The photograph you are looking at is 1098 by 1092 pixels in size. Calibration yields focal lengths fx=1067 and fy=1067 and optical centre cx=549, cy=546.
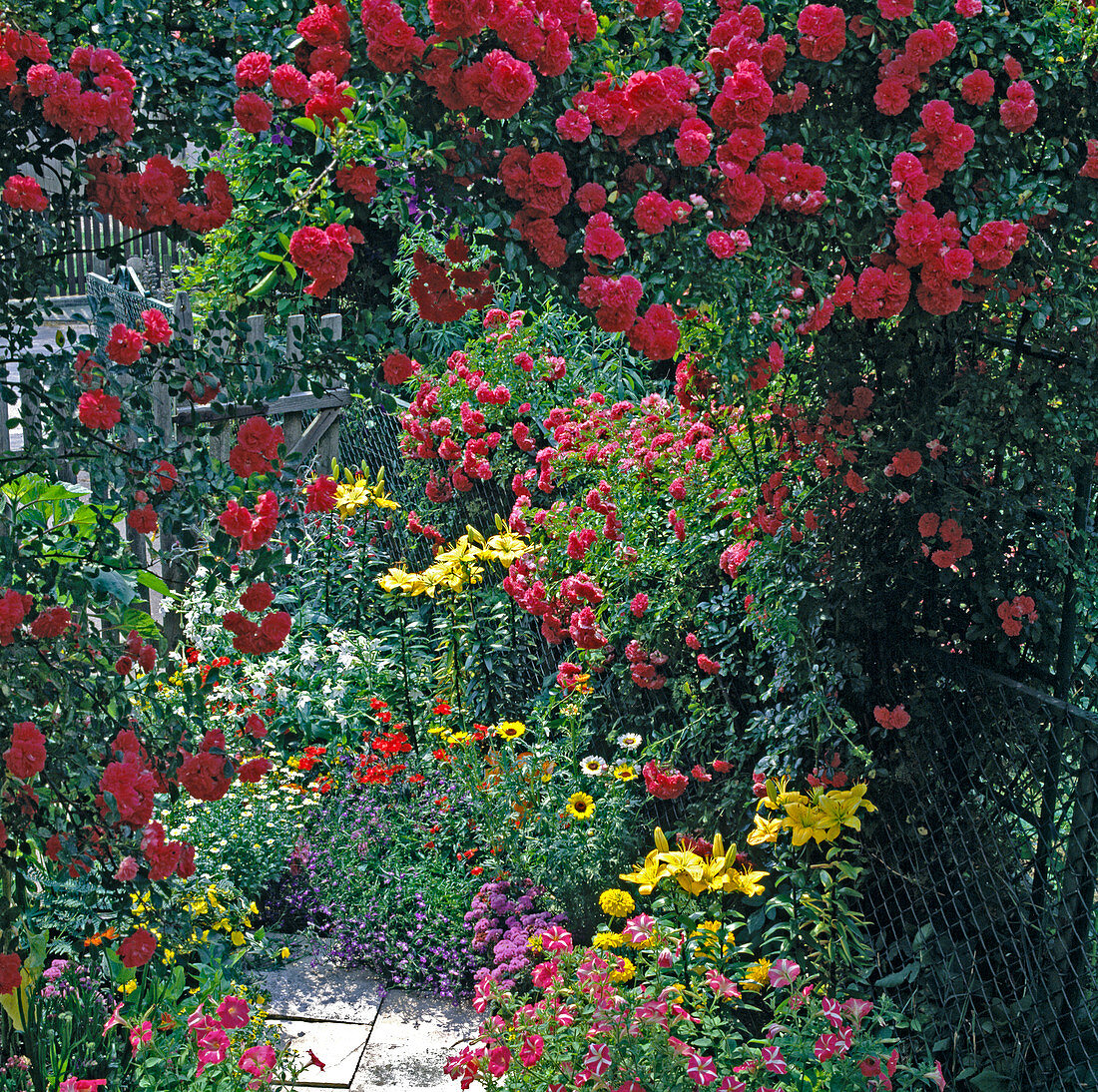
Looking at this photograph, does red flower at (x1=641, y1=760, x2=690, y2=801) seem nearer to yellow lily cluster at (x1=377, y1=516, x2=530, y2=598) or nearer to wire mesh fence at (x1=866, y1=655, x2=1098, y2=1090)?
wire mesh fence at (x1=866, y1=655, x2=1098, y2=1090)

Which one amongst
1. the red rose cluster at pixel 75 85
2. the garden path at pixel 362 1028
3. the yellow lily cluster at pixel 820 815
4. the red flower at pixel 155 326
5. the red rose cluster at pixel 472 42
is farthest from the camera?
the garden path at pixel 362 1028

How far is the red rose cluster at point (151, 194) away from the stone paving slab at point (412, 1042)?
6.66 feet

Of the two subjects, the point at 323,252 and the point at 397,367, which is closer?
the point at 323,252

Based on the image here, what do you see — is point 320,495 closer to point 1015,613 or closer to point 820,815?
point 820,815

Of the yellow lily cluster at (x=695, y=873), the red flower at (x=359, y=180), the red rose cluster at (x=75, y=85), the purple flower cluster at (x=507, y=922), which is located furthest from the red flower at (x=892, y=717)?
the red rose cluster at (x=75, y=85)

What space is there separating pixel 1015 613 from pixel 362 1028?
83.2 inches

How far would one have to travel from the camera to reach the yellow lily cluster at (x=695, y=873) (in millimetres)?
2881

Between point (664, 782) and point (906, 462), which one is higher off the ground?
point (906, 462)

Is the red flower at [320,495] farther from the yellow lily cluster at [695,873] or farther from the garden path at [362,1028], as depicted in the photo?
the garden path at [362,1028]

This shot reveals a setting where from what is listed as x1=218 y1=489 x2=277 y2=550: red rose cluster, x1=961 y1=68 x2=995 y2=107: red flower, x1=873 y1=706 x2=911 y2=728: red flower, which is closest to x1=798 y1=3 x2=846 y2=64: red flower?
x1=961 y1=68 x2=995 y2=107: red flower

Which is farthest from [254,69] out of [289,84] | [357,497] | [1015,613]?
[357,497]

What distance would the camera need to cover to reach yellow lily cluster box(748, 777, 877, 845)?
2.71 meters

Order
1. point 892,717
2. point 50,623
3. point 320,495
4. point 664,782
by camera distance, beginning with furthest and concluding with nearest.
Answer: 1. point 664,782
2. point 892,717
3. point 320,495
4. point 50,623

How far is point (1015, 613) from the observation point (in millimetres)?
2613
